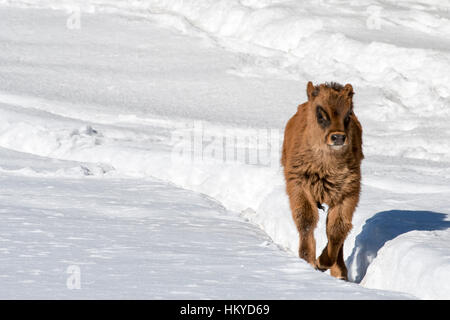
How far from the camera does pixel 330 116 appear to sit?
5.93 meters

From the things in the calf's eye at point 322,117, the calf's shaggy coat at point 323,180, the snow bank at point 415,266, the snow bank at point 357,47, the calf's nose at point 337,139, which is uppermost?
the snow bank at point 357,47

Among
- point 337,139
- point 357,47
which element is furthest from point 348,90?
point 357,47

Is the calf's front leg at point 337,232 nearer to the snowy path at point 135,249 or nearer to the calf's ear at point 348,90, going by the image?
the snowy path at point 135,249

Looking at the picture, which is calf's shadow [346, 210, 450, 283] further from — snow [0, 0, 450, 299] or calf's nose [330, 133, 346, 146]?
calf's nose [330, 133, 346, 146]

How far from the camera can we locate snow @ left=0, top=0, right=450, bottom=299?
261 inches

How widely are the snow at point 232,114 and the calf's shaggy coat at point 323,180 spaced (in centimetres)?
32

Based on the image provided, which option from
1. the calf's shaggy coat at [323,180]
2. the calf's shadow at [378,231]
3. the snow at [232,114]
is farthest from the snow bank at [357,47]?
the calf's shaggy coat at [323,180]

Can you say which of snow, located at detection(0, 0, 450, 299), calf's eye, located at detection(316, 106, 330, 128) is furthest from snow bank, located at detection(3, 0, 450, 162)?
calf's eye, located at detection(316, 106, 330, 128)

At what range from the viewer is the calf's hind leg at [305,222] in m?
6.40

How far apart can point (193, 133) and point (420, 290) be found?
7.98 m

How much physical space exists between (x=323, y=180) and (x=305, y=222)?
0.38 metres

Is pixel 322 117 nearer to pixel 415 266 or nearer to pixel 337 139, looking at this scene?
pixel 337 139
